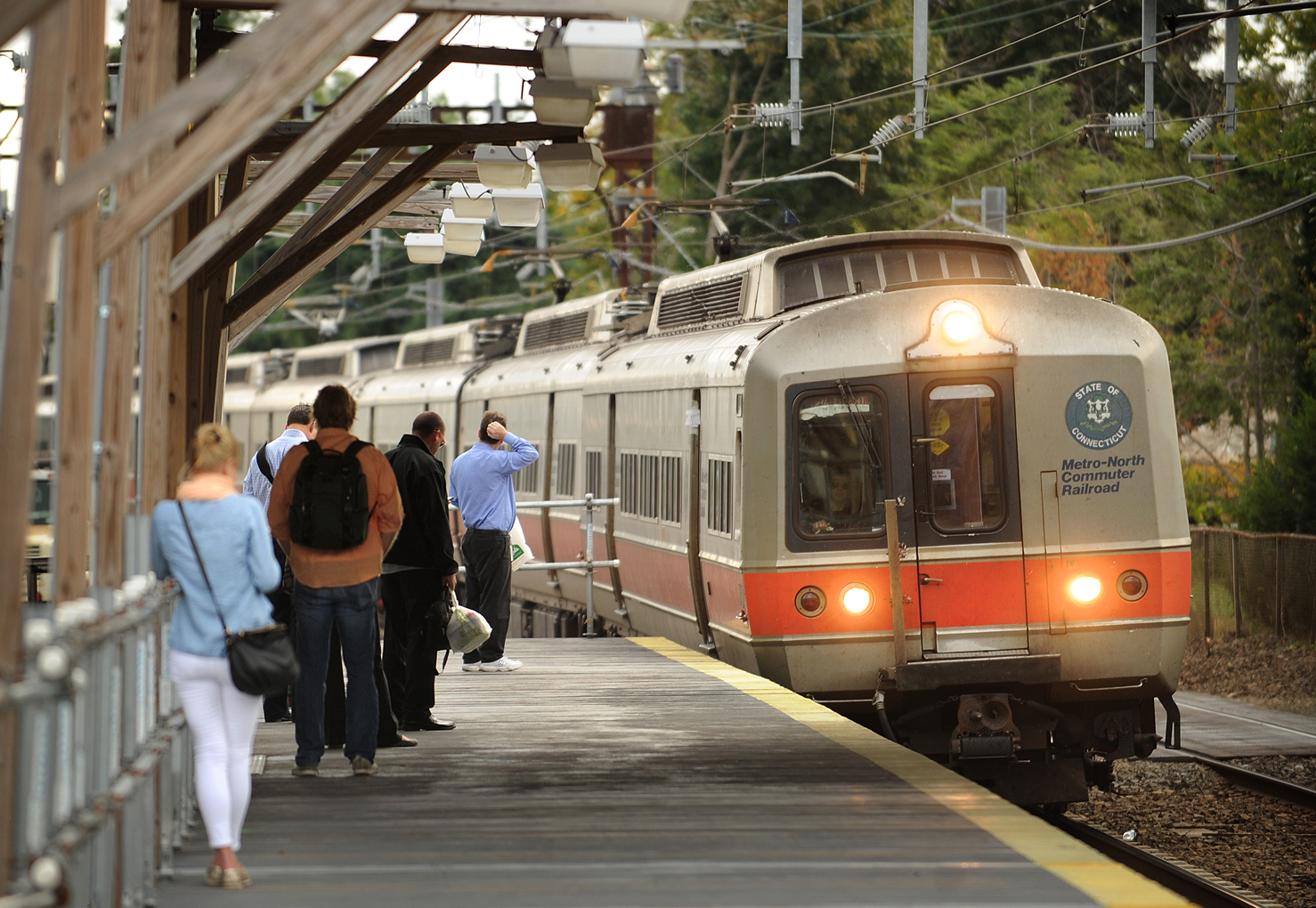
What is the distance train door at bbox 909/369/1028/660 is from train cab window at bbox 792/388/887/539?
0.75 feet

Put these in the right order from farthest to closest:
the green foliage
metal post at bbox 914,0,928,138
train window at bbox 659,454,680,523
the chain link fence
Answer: the green foliage < the chain link fence < metal post at bbox 914,0,928,138 < train window at bbox 659,454,680,523

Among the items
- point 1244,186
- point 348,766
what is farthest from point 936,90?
point 348,766

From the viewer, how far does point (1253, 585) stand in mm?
21922

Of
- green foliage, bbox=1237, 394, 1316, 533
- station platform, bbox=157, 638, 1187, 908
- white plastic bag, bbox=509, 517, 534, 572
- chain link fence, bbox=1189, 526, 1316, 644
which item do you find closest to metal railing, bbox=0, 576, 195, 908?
station platform, bbox=157, 638, 1187, 908

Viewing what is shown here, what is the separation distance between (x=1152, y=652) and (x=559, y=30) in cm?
524

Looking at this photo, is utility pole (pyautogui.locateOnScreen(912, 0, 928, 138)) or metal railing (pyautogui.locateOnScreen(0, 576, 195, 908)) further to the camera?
utility pole (pyautogui.locateOnScreen(912, 0, 928, 138))

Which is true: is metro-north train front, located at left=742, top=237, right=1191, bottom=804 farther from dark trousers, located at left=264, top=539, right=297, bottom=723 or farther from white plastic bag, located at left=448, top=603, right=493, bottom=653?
dark trousers, located at left=264, top=539, right=297, bottom=723

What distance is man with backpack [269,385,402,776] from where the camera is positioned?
25.5 ft

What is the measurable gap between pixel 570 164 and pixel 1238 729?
9866mm

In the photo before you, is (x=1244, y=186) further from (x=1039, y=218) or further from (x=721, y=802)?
(x=721, y=802)

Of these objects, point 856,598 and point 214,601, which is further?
point 856,598

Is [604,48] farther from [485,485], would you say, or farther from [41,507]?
[41,507]

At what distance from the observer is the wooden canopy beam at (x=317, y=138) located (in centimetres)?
712

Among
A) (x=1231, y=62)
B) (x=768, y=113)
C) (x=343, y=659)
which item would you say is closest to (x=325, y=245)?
(x=343, y=659)
